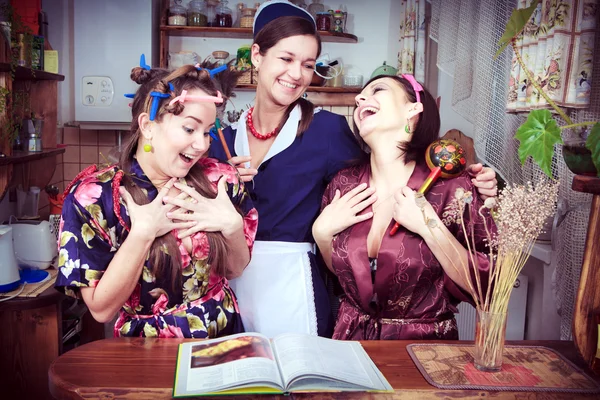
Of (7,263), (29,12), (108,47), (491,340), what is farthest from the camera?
(108,47)

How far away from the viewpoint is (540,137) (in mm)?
1324

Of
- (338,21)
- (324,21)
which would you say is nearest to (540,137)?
(324,21)

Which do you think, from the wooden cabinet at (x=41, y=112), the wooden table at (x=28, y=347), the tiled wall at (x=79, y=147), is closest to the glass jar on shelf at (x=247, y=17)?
the tiled wall at (x=79, y=147)

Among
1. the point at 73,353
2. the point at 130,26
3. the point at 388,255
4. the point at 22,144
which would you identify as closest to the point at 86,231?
the point at 73,353

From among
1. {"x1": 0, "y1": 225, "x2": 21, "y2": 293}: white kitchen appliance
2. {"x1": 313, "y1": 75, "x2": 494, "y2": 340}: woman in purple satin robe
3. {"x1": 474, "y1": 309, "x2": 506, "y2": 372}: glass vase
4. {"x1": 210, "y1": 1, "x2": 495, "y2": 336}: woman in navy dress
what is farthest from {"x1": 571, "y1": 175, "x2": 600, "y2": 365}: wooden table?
{"x1": 0, "y1": 225, "x2": 21, "y2": 293}: white kitchen appliance

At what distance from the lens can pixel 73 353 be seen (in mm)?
1357

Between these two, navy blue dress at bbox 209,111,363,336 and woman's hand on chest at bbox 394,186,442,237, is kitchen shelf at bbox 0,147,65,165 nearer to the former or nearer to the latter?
navy blue dress at bbox 209,111,363,336

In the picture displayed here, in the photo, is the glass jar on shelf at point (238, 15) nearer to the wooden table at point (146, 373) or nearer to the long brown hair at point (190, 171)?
the long brown hair at point (190, 171)

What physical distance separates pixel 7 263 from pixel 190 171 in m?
1.09

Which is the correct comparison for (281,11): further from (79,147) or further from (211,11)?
(79,147)

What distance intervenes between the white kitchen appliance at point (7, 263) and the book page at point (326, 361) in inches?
55.0

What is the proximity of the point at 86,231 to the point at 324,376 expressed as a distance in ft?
2.31

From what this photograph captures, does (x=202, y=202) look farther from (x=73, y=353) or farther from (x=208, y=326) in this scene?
(x=73, y=353)

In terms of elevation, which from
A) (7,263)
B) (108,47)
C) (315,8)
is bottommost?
(7,263)
